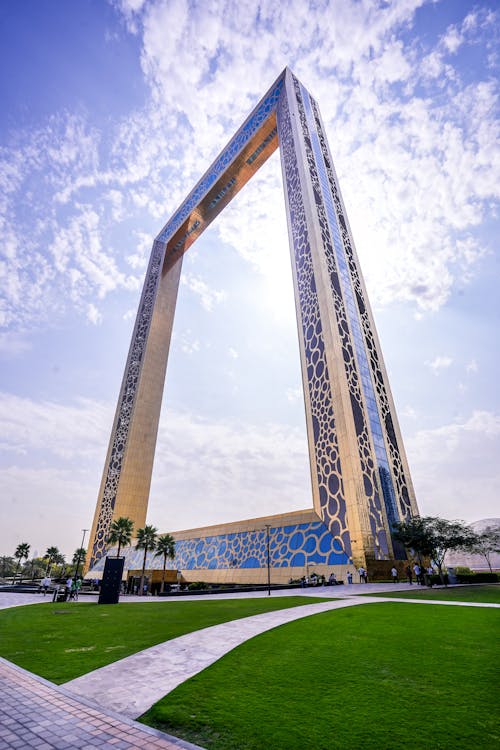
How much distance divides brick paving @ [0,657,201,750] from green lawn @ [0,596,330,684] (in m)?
0.89

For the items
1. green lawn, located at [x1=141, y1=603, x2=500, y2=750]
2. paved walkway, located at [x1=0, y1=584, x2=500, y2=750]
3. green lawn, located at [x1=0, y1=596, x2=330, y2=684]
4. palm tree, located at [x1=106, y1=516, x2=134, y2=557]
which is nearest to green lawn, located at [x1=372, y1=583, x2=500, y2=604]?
green lawn, located at [x1=0, y1=596, x2=330, y2=684]

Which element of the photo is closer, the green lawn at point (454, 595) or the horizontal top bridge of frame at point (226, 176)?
the green lawn at point (454, 595)

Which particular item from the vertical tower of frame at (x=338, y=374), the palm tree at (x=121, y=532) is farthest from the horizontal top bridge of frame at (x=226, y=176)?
the palm tree at (x=121, y=532)

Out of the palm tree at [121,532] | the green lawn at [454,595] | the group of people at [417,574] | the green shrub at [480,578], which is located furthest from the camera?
the palm tree at [121,532]

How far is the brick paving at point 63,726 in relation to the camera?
176 inches

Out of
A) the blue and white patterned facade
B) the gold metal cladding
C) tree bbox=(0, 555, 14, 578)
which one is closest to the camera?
the blue and white patterned facade

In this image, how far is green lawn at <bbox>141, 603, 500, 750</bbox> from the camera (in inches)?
179

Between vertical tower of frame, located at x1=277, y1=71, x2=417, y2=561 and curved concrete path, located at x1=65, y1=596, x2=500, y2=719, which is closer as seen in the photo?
curved concrete path, located at x1=65, y1=596, x2=500, y2=719

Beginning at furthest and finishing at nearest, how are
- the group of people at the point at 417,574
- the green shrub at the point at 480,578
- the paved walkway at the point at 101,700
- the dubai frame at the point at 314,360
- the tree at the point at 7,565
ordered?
1. the tree at the point at 7,565
2. the dubai frame at the point at 314,360
3. the green shrub at the point at 480,578
4. the group of people at the point at 417,574
5. the paved walkway at the point at 101,700

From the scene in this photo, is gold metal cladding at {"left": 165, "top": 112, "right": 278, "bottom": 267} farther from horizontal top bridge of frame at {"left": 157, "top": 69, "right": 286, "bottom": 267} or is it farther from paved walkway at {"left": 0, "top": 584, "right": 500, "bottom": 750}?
paved walkway at {"left": 0, "top": 584, "right": 500, "bottom": 750}

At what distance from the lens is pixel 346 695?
18.7 ft

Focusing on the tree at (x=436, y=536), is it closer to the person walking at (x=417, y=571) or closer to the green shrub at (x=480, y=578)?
the person walking at (x=417, y=571)

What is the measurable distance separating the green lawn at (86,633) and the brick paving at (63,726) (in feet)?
2.94

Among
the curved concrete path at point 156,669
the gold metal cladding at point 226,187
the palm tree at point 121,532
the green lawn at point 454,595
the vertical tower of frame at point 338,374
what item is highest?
the gold metal cladding at point 226,187
